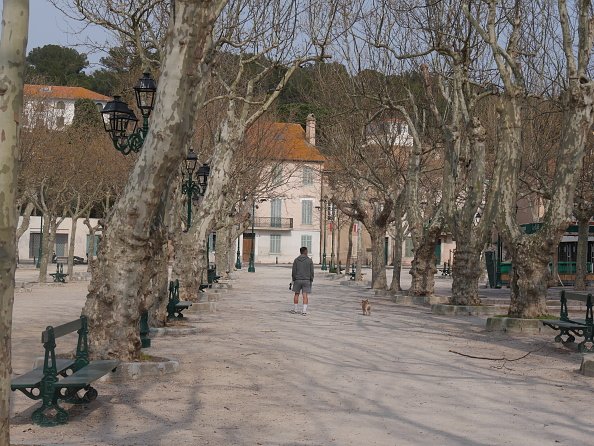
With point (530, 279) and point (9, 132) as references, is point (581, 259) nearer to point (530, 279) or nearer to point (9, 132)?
point (530, 279)

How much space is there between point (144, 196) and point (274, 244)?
258ft

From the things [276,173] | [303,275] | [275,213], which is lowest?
[303,275]

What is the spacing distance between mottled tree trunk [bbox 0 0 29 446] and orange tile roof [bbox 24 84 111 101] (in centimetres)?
3540

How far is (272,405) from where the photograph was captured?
9.53 m

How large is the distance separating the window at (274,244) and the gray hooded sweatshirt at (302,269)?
65.9 meters

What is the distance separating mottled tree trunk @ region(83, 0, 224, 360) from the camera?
10.5 m

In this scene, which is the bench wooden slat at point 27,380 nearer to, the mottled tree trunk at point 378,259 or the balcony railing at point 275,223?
the mottled tree trunk at point 378,259

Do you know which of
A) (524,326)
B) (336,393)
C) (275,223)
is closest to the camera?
(336,393)

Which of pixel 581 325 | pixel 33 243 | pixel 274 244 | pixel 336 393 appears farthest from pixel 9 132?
pixel 274 244

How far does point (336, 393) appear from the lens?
1032 centimetres

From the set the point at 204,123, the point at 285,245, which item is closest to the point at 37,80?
the point at 204,123

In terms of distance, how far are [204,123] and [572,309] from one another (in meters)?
15.7

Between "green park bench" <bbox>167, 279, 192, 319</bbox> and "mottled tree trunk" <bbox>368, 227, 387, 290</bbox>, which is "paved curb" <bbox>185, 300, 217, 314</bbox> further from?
"mottled tree trunk" <bbox>368, 227, 387, 290</bbox>

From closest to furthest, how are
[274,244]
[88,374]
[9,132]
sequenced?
[9,132] → [88,374] → [274,244]
